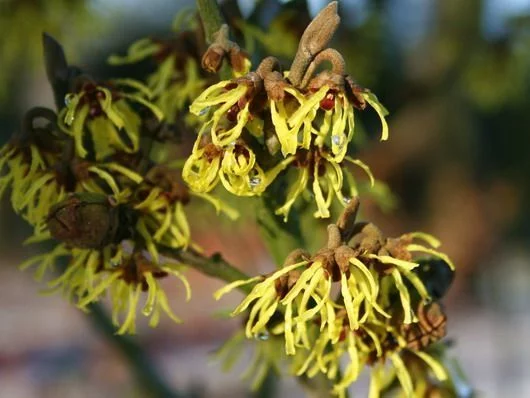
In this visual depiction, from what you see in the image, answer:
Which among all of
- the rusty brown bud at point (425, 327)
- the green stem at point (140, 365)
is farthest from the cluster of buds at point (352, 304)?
the green stem at point (140, 365)

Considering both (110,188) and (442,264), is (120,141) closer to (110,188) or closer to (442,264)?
(110,188)

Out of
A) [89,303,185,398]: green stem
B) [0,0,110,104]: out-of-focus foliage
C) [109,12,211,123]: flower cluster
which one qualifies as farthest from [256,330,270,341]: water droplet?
[0,0,110,104]: out-of-focus foliage

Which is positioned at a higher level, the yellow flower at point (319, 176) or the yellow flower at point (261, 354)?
the yellow flower at point (319, 176)

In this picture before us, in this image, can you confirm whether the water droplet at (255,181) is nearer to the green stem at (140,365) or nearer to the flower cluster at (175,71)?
the flower cluster at (175,71)

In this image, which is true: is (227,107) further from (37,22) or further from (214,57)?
(37,22)

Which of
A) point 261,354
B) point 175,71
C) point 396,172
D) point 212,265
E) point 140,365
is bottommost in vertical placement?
point 396,172

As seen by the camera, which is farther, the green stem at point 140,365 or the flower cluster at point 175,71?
the green stem at point 140,365

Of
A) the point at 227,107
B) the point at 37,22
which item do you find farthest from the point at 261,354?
the point at 37,22
